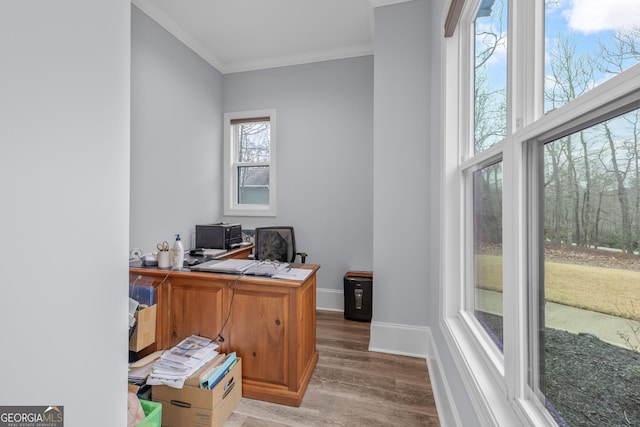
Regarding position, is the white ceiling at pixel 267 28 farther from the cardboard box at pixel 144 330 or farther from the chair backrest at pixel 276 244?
the cardboard box at pixel 144 330

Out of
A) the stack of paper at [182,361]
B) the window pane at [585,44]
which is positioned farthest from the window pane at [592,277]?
the stack of paper at [182,361]

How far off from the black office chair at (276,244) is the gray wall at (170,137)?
3.01ft

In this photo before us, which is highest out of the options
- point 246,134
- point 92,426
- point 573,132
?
point 246,134

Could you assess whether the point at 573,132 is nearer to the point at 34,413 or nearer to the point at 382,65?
the point at 34,413

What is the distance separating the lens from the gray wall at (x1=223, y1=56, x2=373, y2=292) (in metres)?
3.28

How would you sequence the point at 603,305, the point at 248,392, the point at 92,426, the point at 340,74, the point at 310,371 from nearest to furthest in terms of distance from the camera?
the point at 603,305
the point at 92,426
the point at 248,392
the point at 310,371
the point at 340,74

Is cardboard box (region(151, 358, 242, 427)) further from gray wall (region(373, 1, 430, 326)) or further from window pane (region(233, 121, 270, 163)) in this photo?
window pane (region(233, 121, 270, 163))

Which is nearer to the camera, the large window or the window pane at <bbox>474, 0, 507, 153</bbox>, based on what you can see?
the large window

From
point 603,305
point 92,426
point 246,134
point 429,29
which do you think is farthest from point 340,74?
point 92,426

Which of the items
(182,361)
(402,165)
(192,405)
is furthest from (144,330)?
(402,165)

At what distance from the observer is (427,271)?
2305mm

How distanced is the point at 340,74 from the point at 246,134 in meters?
1.52

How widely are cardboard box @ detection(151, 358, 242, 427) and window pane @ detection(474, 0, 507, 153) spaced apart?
75.7 inches

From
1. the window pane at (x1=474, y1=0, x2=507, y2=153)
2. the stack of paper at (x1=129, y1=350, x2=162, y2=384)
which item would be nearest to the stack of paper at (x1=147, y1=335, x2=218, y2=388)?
the stack of paper at (x1=129, y1=350, x2=162, y2=384)
